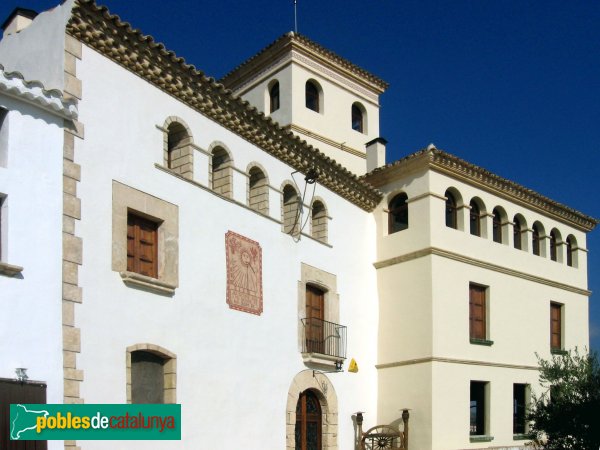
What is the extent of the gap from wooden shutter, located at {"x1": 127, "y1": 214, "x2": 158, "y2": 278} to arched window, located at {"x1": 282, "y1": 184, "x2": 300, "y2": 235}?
14.1 ft

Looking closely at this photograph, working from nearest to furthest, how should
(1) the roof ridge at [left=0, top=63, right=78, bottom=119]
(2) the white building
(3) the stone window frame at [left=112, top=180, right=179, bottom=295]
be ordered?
(1) the roof ridge at [left=0, top=63, right=78, bottom=119]
(2) the white building
(3) the stone window frame at [left=112, top=180, right=179, bottom=295]

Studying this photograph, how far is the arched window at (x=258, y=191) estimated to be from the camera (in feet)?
55.9

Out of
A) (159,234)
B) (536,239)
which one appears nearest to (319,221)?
(159,234)

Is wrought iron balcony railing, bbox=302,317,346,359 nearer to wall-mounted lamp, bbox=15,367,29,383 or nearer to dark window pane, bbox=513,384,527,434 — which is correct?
dark window pane, bbox=513,384,527,434

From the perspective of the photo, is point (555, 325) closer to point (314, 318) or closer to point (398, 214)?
point (398, 214)

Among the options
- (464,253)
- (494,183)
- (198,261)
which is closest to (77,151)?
(198,261)

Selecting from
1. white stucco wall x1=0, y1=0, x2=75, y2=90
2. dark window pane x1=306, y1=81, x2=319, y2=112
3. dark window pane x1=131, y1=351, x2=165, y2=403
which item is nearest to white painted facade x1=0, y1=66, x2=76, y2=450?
white stucco wall x1=0, y1=0, x2=75, y2=90

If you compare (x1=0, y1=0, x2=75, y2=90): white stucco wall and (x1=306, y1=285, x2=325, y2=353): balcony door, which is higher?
(x1=0, y1=0, x2=75, y2=90): white stucco wall

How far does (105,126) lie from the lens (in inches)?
521

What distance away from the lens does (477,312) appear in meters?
20.8

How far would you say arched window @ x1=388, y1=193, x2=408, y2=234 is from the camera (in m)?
20.9

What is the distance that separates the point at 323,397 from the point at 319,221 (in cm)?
407

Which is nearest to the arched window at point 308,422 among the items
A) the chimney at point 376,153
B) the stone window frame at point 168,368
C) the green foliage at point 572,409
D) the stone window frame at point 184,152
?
the stone window frame at point 168,368

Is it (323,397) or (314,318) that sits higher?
(314,318)
